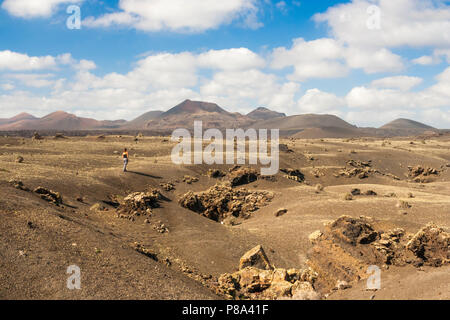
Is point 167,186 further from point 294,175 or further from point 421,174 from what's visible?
point 421,174

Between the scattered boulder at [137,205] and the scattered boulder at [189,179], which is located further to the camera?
the scattered boulder at [189,179]

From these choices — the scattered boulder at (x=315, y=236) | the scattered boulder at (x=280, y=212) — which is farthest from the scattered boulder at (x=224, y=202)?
the scattered boulder at (x=315, y=236)

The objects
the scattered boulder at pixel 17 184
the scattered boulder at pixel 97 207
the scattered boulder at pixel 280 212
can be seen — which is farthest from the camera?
the scattered boulder at pixel 280 212

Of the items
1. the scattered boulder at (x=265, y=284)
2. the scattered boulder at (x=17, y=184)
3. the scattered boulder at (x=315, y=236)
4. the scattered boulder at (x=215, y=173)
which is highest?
the scattered boulder at (x=17, y=184)

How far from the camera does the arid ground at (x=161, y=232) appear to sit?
823cm

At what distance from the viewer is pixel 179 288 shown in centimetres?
877

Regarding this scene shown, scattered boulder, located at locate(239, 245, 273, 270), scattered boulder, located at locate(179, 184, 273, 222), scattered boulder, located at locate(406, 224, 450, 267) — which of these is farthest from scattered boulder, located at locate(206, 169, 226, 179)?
scattered boulder, located at locate(406, 224, 450, 267)

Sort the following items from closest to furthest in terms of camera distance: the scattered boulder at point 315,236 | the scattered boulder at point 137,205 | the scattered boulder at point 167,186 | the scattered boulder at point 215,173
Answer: the scattered boulder at point 315,236 → the scattered boulder at point 137,205 → the scattered boulder at point 167,186 → the scattered boulder at point 215,173

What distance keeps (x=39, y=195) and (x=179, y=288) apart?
371 inches

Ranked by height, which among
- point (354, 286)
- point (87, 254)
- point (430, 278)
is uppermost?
point (87, 254)

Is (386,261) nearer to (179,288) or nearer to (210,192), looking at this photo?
(179,288)

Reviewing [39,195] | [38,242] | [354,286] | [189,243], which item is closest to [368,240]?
[354,286]

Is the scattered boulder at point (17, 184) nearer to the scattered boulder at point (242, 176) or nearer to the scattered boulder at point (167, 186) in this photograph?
the scattered boulder at point (167, 186)

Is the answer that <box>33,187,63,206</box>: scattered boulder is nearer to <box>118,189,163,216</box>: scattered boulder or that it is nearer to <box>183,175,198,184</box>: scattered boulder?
<box>118,189,163,216</box>: scattered boulder
